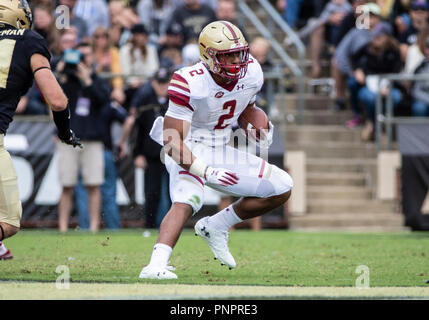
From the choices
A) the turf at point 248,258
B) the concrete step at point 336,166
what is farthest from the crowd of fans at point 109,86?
the concrete step at point 336,166

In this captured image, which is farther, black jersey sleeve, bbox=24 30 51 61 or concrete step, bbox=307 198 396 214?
concrete step, bbox=307 198 396 214

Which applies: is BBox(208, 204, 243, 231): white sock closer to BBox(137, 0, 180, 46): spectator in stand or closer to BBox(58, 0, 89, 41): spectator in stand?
BBox(58, 0, 89, 41): spectator in stand

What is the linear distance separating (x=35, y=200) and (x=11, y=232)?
5.71m

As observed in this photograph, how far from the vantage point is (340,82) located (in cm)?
1476

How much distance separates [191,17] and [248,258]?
6.37 m

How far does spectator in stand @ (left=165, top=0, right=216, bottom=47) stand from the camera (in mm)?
14242

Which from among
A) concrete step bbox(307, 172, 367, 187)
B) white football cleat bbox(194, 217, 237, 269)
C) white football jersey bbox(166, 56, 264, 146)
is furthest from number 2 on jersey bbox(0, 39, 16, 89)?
concrete step bbox(307, 172, 367, 187)

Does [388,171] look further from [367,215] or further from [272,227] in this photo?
[272,227]

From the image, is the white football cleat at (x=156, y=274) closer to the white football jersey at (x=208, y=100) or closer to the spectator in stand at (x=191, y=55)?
the white football jersey at (x=208, y=100)

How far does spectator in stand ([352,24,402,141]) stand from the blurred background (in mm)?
20

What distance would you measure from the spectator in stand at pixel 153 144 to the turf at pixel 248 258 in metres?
0.44
